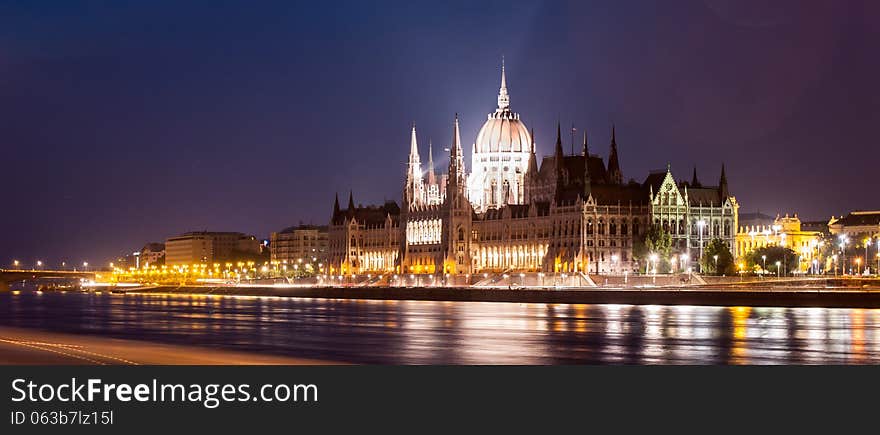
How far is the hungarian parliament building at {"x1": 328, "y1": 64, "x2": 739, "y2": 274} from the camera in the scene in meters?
160

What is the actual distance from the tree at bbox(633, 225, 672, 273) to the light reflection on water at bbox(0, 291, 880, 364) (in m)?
59.6

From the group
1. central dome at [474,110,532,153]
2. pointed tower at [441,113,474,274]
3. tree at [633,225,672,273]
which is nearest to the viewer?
tree at [633,225,672,273]

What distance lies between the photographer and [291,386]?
34.1m

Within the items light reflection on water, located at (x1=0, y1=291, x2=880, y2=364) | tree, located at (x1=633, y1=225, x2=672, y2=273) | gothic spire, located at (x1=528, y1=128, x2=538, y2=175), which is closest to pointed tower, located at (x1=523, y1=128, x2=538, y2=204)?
gothic spire, located at (x1=528, y1=128, x2=538, y2=175)

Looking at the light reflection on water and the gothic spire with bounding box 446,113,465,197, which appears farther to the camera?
the gothic spire with bounding box 446,113,465,197

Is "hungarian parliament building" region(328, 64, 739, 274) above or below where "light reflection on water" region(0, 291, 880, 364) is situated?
above

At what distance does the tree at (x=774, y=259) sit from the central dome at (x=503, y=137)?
45.2 meters

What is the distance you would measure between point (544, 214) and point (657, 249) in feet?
70.7

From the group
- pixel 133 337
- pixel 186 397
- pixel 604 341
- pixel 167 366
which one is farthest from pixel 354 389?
pixel 133 337

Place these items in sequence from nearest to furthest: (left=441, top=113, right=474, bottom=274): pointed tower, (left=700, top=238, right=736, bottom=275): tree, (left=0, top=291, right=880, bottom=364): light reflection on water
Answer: (left=0, top=291, right=880, bottom=364): light reflection on water < (left=700, top=238, right=736, bottom=275): tree < (left=441, top=113, right=474, bottom=274): pointed tower

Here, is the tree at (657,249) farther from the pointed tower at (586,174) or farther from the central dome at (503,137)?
the central dome at (503,137)

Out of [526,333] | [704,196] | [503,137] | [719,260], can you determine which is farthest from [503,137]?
[526,333]

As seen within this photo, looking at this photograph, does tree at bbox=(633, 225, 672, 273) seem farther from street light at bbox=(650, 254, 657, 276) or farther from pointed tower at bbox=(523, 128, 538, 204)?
pointed tower at bbox=(523, 128, 538, 204)

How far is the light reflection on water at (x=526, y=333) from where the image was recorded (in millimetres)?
47281
